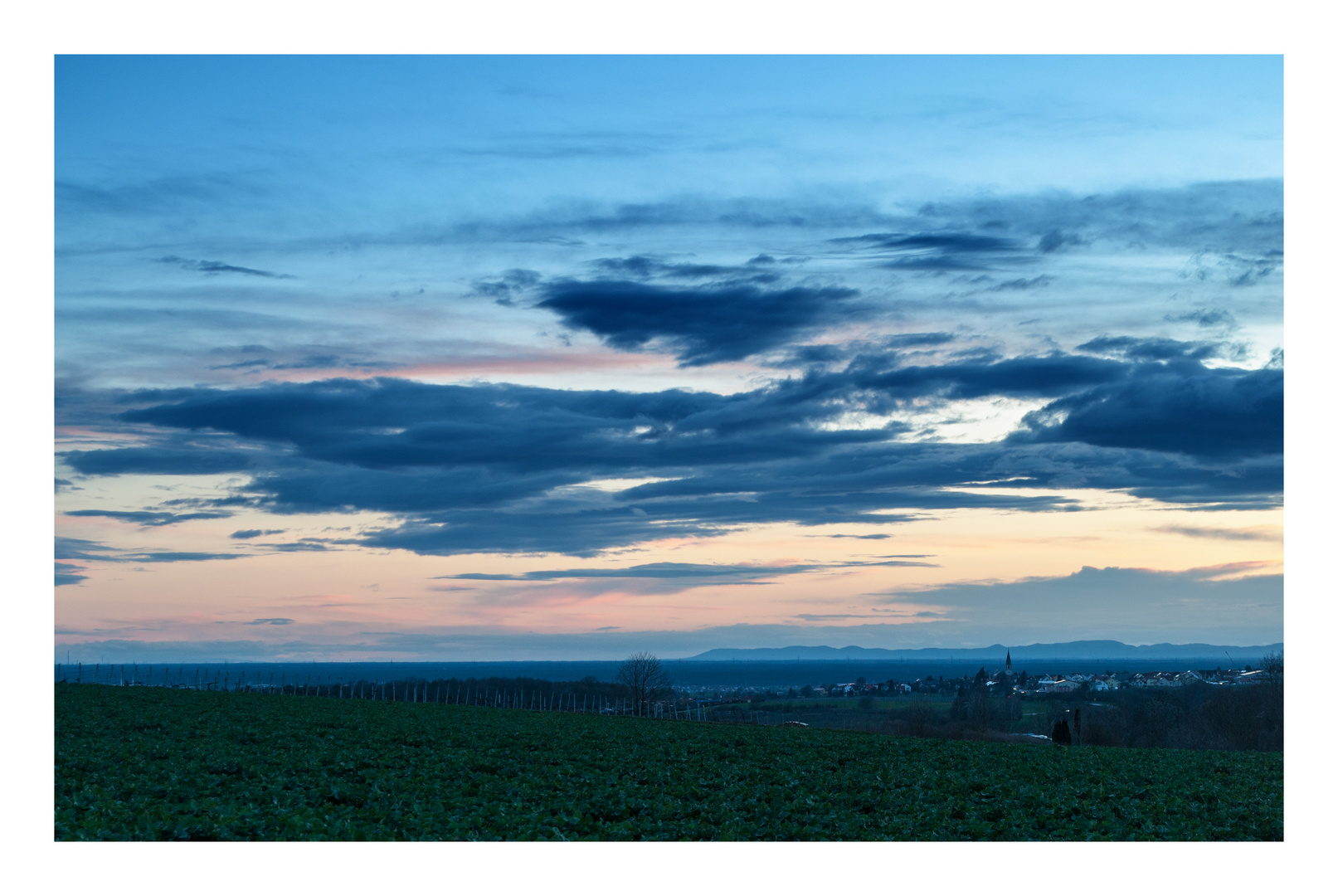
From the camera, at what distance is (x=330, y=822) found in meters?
16.0

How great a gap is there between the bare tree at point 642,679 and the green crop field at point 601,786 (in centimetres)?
5177

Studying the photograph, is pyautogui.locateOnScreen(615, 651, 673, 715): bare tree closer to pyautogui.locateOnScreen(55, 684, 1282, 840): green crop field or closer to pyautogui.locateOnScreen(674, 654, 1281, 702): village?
pyautogui.locateOnScreen(674, 654, 1281, 702): village

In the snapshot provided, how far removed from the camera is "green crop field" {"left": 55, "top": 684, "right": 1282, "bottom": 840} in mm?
16812

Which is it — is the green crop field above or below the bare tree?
above

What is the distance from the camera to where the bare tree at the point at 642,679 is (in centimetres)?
8694

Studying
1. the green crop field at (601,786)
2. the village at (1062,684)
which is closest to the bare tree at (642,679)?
the village at (1062,684)

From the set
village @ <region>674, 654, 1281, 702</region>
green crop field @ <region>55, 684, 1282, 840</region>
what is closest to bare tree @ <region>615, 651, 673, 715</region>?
village @ <region>674, 654, 1281, 702</region>

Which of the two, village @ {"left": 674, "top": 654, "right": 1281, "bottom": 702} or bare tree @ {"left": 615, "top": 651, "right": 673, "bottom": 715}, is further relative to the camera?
bare tree @ {"left": 615, "top": 651, "right": 673, "bottom": 715}

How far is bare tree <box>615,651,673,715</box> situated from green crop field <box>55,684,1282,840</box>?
5177 cm

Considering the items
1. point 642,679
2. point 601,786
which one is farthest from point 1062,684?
point 601,786
